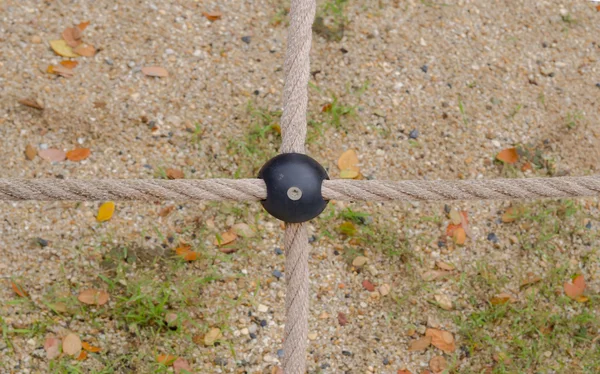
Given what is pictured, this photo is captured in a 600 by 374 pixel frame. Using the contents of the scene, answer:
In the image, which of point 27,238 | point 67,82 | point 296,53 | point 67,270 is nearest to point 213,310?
point 67,270

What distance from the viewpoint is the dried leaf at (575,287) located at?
→ 4.81 ft

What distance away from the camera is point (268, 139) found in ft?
5.36

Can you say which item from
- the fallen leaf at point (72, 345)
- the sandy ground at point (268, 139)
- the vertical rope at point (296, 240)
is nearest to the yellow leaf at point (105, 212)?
the sandy ground at point (268, 139)

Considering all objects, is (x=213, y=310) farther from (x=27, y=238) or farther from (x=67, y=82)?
(x=67, y=82)

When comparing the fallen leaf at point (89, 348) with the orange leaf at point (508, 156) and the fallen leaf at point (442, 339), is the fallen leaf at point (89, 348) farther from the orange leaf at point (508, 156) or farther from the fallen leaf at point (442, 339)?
the orange leaf at point (508, 156)

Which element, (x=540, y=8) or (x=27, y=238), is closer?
(x=27, y=238)

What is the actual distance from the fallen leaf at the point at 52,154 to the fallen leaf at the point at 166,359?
51 cm

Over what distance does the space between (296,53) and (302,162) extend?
0.92 ft

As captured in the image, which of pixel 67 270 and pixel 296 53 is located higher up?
pixel 296 53

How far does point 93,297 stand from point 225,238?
29 centimetres

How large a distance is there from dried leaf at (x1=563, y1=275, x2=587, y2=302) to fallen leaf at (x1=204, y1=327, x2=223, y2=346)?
72 cm

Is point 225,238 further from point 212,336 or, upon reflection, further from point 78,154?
point 78,154

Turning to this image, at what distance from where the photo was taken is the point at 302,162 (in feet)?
3.32

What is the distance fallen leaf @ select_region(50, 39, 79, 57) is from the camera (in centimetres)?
170
